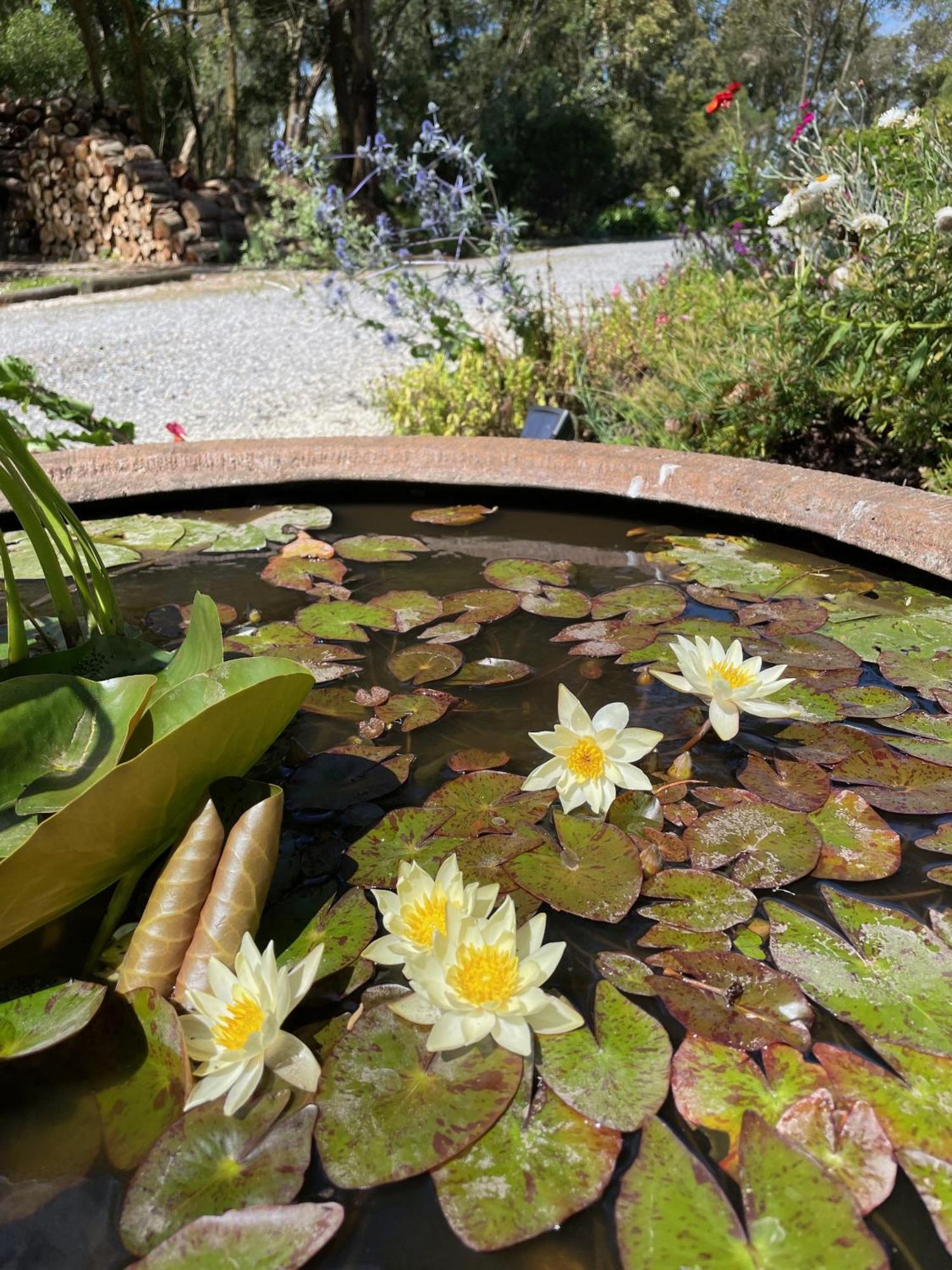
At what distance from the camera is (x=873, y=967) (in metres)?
0.77

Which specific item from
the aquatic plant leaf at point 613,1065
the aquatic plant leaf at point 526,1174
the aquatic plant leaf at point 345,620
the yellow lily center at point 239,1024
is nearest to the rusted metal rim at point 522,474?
the aquatic plant leaf at point 345,620

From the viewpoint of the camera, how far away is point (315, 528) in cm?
190

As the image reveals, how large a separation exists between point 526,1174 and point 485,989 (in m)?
0.12

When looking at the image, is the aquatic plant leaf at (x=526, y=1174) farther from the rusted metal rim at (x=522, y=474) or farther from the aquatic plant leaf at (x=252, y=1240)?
the rusted metal rim at (x=522, y=474)

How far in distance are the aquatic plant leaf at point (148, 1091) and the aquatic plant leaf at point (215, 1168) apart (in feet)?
0.07

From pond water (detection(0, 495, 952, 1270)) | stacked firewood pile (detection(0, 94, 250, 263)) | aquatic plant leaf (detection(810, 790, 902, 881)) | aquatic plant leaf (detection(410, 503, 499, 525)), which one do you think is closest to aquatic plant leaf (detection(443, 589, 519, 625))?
pond water (detection(0, 495, 952, 1270))

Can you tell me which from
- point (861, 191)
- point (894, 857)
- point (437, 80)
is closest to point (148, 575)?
point (894, 857)

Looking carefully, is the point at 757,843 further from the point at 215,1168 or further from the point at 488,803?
the point at 215,1168

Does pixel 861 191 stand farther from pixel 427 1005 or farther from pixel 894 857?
pixel 427 1005

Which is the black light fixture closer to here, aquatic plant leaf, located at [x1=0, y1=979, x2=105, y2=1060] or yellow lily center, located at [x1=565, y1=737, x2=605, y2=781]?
yellow lily center, located at [x1=565, y1=737, x2=605, y2=781]

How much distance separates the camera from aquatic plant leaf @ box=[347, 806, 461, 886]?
2.91 feet

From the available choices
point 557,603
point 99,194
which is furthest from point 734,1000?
point 99,194

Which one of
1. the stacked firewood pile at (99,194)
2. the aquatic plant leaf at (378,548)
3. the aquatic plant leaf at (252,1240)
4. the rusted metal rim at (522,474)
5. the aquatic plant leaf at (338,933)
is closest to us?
the aquatic plant leaf at (252,1240)

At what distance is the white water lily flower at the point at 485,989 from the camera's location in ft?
2.06
